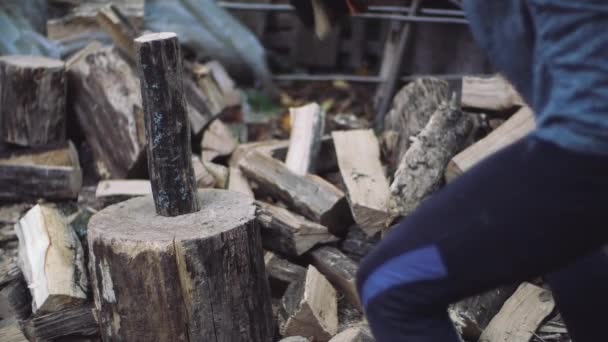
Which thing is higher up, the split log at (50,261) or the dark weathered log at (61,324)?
the split log at (50,261)

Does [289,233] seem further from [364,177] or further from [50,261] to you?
[50,261]

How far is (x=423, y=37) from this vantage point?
19.5ft

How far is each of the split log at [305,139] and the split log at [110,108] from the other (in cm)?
72

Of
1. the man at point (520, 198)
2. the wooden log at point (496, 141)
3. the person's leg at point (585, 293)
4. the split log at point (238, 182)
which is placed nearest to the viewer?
the man at point (520, 198)

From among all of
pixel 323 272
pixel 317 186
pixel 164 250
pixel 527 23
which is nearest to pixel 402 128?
pixel 317 186

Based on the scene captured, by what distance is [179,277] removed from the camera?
8.30 ft

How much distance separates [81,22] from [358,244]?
7.70ft

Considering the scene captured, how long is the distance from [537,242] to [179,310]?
145 centimetres

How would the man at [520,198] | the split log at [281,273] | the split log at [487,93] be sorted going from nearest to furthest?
the man at [520,198]
the split log at [281,273]
the split log at [487,93]

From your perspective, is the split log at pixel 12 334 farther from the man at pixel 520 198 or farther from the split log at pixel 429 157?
the man at pixel 520 198

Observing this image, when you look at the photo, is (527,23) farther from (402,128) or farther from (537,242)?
(402,128)

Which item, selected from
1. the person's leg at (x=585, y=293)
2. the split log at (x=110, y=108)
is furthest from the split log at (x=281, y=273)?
the person's leg at (x=585, y=293)

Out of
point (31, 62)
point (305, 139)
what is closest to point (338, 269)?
point (305, 139)

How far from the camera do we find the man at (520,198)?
1387 millimetres
